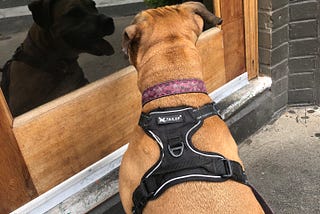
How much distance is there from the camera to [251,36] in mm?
3701

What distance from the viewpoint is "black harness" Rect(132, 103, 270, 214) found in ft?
6.30

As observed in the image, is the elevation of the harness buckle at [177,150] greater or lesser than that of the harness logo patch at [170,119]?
lesser

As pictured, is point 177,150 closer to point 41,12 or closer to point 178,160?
point 178,160

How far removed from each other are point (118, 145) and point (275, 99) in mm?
1550

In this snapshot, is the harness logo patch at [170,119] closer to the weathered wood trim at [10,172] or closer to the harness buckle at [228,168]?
the harness buckle at [228,168]

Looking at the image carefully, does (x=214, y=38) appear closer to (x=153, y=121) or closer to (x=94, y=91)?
(x=94, y=91)

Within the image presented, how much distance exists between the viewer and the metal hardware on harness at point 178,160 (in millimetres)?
1921

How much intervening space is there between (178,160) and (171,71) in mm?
437

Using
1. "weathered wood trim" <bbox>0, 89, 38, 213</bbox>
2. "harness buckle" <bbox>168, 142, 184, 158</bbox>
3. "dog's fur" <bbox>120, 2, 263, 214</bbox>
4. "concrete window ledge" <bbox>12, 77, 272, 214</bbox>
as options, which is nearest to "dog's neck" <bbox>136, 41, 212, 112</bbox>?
"dog's fur" <bbox>120, 2, 263, 214</bbox>

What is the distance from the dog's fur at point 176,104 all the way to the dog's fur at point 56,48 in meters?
0.67

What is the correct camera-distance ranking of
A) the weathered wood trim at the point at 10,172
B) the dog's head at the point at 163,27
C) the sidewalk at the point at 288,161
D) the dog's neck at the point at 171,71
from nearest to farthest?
the dog's neck at the point at 171,71 < the dog's head at the point at 163,27 < the weathered wood trim at the point at 10,172 < the sidewalk at the point at 288,161

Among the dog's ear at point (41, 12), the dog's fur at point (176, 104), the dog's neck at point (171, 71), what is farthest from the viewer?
the dog's ear at point (41, 12)

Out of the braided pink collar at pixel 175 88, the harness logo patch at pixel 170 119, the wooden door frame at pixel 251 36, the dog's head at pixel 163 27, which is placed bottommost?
the wooden door frame at pixel 251 36

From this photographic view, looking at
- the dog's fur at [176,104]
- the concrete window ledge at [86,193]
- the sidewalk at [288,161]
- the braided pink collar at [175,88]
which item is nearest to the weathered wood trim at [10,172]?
the concrete window ledge at [86,193]
